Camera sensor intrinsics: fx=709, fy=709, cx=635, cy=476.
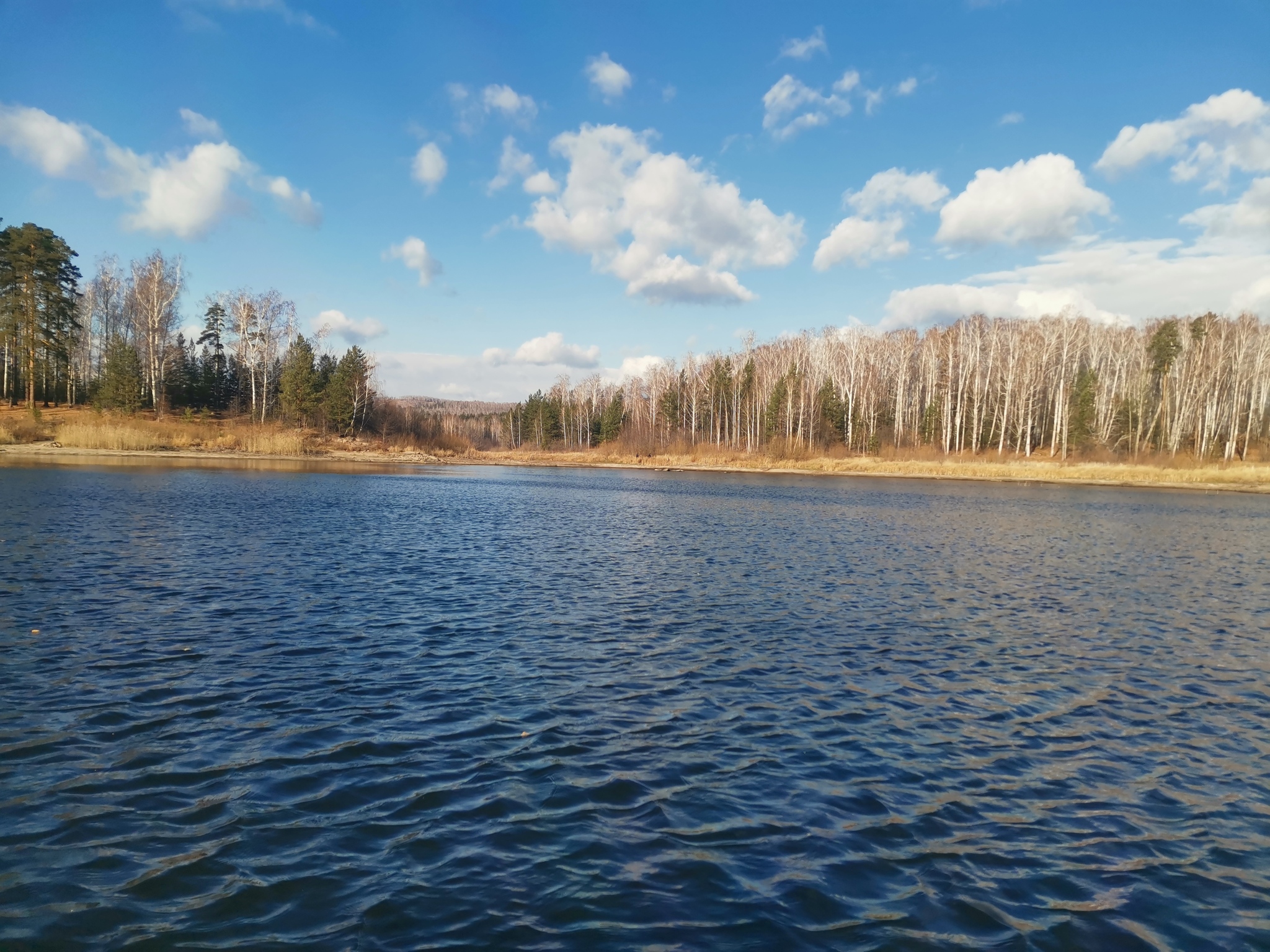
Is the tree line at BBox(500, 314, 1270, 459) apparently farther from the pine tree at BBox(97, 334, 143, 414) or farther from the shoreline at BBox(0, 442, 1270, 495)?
the pine tree at BBox(97, 334, 143, 414)

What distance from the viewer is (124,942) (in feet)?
17.4

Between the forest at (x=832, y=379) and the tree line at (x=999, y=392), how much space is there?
337 millimetres

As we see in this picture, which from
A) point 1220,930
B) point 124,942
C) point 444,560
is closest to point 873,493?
point 444,560

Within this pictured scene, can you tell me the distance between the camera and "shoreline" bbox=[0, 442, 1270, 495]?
60.6 metres

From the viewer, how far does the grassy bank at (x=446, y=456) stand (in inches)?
2488

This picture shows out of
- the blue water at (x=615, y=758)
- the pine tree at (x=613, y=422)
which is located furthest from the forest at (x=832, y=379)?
the blue water at (x=615, y=758)

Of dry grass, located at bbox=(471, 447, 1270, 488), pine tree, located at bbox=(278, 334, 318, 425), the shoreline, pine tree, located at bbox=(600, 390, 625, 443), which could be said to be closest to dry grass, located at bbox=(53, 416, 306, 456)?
the shoreline

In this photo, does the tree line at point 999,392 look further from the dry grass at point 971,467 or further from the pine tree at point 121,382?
the pine tree at point 121,382

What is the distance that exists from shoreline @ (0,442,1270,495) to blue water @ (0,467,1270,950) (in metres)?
49.0

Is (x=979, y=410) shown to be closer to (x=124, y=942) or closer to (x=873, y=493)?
(x=873, y=493)

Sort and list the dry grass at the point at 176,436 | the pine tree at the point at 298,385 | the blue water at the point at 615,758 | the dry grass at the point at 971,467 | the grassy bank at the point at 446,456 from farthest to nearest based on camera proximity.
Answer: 1. the pine tree at the point at 298,385
2. the dry grass at the point at 971,467
3. the grassy bank at the point at 446,456
4. the dry grass at the point at 176,436
5. the blue water at the point at 615,758

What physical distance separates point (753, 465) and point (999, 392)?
32.4 m

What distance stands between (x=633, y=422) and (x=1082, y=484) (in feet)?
249

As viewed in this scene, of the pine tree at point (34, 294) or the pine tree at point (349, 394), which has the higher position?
the pine tree at point (34, 294)
